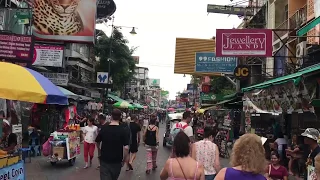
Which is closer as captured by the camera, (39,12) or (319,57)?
(319,57)

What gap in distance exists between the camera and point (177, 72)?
25.5 m

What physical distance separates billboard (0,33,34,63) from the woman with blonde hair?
13.0m

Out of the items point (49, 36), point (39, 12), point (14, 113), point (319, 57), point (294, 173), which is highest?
point (39, 12)

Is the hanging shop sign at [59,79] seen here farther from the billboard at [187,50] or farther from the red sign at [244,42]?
the red sign at [244,42]

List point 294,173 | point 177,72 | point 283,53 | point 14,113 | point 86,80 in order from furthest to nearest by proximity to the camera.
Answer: point 86,80 → point 177,72 → point 283,53 → point 14,113 → point 294,173

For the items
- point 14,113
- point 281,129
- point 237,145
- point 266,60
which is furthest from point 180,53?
point 237,145

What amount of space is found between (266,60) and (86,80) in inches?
723

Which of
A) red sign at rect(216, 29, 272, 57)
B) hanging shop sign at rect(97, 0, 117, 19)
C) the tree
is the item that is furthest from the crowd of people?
the tree

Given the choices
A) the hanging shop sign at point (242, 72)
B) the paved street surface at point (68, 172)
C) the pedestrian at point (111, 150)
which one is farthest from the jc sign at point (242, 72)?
the pedestrian at point (111, 150)

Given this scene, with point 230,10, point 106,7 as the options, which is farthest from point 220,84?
point 106,7

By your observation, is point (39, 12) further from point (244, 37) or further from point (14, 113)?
point (244, 37)

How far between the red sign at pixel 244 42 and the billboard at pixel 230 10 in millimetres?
14172

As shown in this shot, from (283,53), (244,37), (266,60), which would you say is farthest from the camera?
(266,60)

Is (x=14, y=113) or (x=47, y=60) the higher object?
(x=47, y=60)
